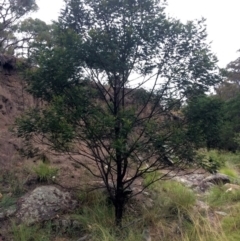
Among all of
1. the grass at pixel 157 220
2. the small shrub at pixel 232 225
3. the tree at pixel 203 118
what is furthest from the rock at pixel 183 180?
the tree at pixel 203 118

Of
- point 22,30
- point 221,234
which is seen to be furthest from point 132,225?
point 22,30

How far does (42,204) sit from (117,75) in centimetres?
260

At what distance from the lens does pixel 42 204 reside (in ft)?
21.0

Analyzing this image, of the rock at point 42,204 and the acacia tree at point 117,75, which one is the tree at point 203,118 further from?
the rock at point 42,204

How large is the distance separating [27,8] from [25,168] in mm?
9043

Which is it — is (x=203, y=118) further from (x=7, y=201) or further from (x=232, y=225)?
(x=7, y=201)

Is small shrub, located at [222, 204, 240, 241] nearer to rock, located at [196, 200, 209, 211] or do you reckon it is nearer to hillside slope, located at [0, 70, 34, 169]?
rock, located at [196, 200, 209, 211]

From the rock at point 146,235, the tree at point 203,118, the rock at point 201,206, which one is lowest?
the rock at point 146,235

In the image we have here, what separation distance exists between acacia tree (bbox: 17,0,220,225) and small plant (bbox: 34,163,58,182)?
1.67 meters

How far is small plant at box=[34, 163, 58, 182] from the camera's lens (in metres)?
7.36

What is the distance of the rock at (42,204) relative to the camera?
20.1 feet

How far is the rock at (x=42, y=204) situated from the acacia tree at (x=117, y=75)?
105 cm

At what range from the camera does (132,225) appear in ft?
19.8

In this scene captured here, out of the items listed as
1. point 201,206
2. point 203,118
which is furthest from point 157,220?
point 203,118
